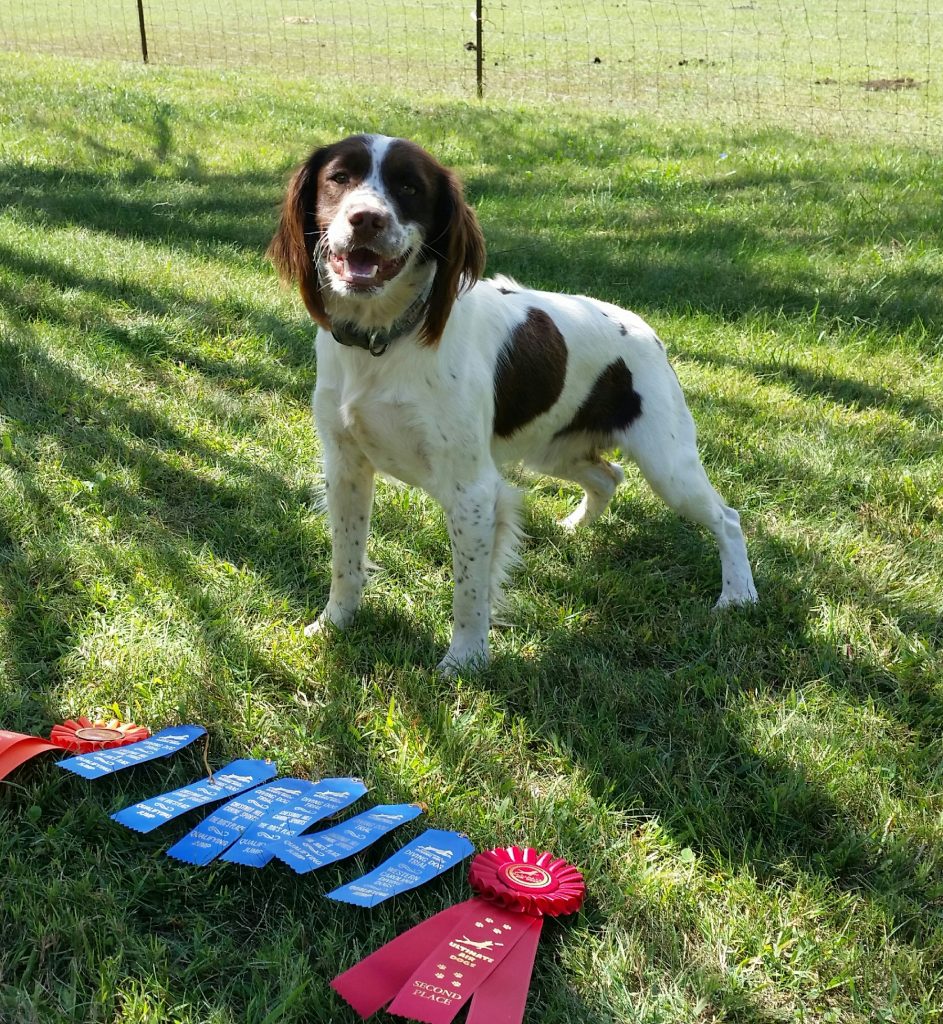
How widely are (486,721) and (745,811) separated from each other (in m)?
0.66

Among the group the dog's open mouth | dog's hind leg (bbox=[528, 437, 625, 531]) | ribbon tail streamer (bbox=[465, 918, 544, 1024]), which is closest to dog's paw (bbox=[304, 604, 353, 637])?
dog's hind leg (bbox=[528, 437, 625, 531])

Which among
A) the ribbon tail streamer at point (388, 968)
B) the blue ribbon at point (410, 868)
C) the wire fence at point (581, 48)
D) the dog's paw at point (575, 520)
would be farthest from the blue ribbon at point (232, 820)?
the wire fence at point (581, 48)

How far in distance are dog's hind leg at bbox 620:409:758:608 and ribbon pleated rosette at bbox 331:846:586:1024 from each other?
4.58 feet

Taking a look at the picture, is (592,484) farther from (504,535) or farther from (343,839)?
(343,839)

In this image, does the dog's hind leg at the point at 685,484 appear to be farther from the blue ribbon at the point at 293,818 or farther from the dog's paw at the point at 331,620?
the blue ribbon at the point at 293,818

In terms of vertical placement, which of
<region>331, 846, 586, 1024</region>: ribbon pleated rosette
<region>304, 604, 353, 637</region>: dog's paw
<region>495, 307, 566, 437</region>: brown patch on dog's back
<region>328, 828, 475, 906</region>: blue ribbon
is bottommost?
<region>331, 846, 586, 1024</region>: ribbon pleated rosette

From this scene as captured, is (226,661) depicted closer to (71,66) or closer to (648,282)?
(648,282)

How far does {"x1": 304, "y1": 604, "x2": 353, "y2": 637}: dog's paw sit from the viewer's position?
3016 mm

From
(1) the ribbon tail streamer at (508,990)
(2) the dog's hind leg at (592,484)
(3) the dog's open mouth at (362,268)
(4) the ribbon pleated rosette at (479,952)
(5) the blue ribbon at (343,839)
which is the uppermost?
(3) the dog's open mouth at (362,268)

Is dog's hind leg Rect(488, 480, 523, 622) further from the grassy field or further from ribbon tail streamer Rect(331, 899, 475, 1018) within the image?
ribbon tail streamer Rect(331, 899, 475, 1018)

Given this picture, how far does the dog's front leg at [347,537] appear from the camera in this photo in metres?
2.99

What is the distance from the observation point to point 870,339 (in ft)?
16.5

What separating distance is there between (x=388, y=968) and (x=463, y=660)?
1.12 meters

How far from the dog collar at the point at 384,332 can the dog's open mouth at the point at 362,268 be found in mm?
156
